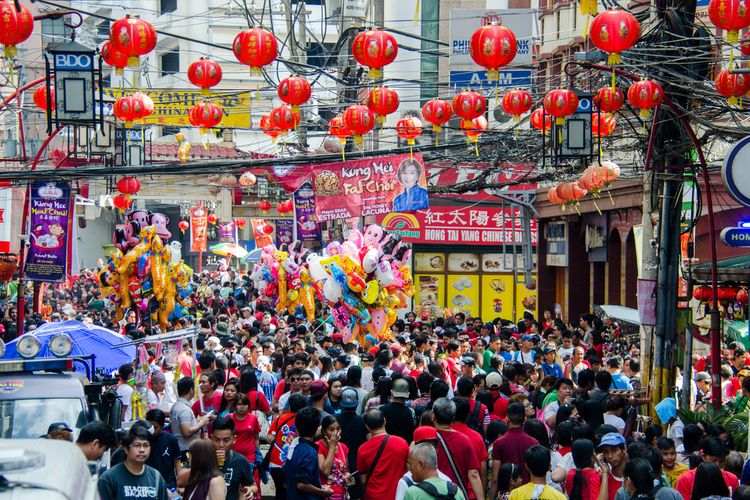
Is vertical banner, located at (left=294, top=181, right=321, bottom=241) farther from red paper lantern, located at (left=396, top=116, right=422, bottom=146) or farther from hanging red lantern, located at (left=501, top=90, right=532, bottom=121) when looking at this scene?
hanging red lantern, located at (left=501, top=90, right=532, bottom=121)

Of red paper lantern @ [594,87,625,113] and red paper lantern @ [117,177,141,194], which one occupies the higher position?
red paper lantern @ [594,87,625,113]

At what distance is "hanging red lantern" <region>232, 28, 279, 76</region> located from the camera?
14.0 metres

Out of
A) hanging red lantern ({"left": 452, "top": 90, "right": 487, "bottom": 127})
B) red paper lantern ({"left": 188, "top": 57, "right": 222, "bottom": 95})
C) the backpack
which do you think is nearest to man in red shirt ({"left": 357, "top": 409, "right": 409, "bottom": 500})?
the backpack

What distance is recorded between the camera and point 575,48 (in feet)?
91.1

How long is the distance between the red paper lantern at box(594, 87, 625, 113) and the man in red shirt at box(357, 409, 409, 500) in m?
7.20

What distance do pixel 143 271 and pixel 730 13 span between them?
14.4 metres

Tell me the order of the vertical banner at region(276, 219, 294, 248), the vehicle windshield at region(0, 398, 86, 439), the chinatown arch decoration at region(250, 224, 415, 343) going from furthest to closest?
the vertical banner at region(276, 219, 294, 248)
the chinatown arch decoration at region(250, 224, 415, 343)
the vehicle windshield at region(0, 398, 86, 439)

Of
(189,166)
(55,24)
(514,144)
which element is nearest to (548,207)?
(514,144)

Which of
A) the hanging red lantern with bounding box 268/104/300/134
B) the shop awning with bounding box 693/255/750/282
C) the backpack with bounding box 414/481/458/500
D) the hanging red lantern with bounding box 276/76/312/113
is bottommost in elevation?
the backpack with bounding box 414/481/458/500

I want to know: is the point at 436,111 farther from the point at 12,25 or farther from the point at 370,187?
the point at 12,25

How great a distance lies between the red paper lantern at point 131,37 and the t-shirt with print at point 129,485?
21.8 feet

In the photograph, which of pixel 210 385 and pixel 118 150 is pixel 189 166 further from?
pixel 210 385

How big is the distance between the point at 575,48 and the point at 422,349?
43.8 feet

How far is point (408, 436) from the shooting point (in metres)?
10.6
